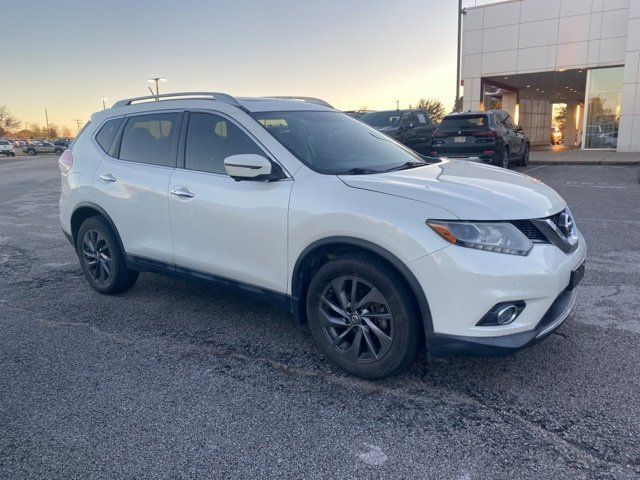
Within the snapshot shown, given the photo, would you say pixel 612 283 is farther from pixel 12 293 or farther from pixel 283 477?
pixel 12 293

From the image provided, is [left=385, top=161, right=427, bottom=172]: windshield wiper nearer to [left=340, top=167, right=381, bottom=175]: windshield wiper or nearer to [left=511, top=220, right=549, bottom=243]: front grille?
[left=340, top=167, right=381, bottom=175]: windshield wiper

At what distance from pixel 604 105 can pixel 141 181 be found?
25.3m

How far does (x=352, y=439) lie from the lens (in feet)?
8.86

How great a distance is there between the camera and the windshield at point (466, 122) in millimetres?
13922

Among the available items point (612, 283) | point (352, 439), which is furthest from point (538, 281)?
point (612, 283)

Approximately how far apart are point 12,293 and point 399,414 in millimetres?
4397

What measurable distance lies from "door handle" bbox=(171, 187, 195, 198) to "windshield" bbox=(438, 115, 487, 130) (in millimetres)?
11314

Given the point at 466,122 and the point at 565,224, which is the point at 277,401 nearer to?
the point at 565,224

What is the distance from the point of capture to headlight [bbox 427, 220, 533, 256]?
2.79m

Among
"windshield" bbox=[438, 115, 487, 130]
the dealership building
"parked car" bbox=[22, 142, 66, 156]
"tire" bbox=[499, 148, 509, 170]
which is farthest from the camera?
"parked car" bbox=[22, 142, 66, 156]

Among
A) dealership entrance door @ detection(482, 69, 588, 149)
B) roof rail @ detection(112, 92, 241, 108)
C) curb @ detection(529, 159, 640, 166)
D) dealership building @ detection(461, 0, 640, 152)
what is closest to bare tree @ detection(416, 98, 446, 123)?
dealership entrance door @ detection(482, 69, 588, 149)

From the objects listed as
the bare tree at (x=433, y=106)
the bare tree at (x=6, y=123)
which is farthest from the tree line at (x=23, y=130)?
the bare tree at (x=433, y=106)

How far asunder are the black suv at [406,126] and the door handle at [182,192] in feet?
37.1

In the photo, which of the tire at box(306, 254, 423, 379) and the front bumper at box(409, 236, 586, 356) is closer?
the front bumper at box(409, 236, 586, 356)
